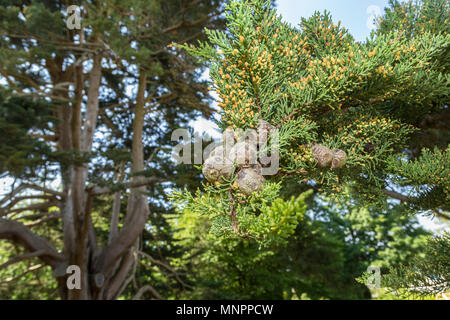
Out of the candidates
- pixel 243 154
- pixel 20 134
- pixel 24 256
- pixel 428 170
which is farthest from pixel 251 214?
pixel 24 256

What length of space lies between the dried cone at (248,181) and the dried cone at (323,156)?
1.46 ft

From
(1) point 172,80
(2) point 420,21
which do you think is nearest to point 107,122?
(1) point 172,80

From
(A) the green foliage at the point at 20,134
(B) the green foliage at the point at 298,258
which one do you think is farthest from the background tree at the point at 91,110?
(B) the green foliage at the point at 298,258

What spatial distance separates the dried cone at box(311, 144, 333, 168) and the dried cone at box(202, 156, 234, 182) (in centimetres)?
55

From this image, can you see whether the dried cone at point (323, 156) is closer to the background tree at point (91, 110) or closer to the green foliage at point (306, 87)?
the green foliage at point (306, 87)

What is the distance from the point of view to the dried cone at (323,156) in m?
1.74

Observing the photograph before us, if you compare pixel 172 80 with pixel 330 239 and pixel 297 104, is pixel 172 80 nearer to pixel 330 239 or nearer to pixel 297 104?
pixel 297 104

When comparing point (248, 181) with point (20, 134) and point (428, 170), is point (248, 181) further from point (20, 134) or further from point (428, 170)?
point (20, 134)

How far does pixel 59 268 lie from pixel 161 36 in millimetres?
6462

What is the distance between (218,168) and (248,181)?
147 millimetres

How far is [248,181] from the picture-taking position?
1.43m

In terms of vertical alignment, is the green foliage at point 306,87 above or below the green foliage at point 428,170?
above

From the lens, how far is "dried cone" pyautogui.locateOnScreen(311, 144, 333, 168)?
174 centimetres

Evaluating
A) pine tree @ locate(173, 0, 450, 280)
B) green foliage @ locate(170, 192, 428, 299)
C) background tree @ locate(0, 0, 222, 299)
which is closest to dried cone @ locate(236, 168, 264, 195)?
pine tree @ locate(173, 0, 450, 280)
